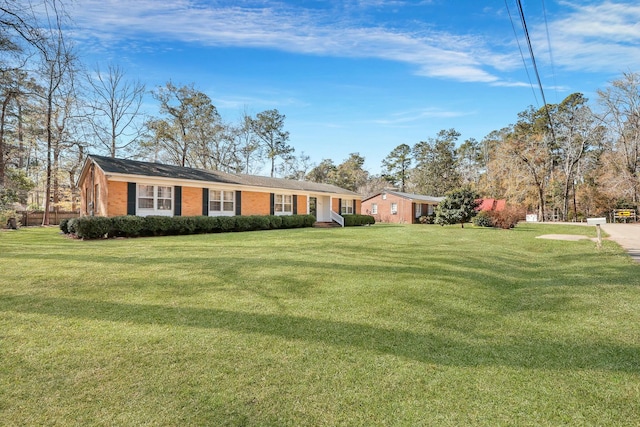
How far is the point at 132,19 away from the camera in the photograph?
7340 mm

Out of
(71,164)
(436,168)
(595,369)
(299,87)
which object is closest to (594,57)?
(299,87)

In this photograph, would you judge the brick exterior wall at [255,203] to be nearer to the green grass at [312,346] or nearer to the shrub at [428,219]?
the green grass at [312,346]

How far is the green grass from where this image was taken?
2.31m

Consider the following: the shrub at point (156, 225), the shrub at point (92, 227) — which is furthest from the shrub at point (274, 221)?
the shrub at point (92, 227)

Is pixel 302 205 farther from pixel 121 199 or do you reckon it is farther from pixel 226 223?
pixel 121 199

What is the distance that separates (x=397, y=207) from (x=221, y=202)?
768 inches

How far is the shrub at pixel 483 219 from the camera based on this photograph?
20000 mm

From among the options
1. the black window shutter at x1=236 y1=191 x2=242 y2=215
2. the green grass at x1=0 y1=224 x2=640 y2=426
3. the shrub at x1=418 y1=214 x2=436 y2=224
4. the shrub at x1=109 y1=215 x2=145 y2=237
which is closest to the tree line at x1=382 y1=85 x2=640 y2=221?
the shrub at x1=418 y1=214 x2=436 y2=224

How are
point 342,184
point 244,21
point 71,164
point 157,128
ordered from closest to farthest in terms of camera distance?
1. point 244,21
2. point 71,164
3. point 157,128
4. point 342,184

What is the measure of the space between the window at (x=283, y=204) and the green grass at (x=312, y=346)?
592 inches

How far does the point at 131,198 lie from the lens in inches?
587

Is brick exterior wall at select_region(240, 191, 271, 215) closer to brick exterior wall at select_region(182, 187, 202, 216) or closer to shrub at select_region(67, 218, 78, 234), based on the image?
brick exterior wall at select_region(182, 187, 202, 216)

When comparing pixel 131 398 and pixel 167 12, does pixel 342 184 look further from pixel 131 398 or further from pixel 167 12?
pixel 131 398

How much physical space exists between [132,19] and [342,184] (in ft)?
132
